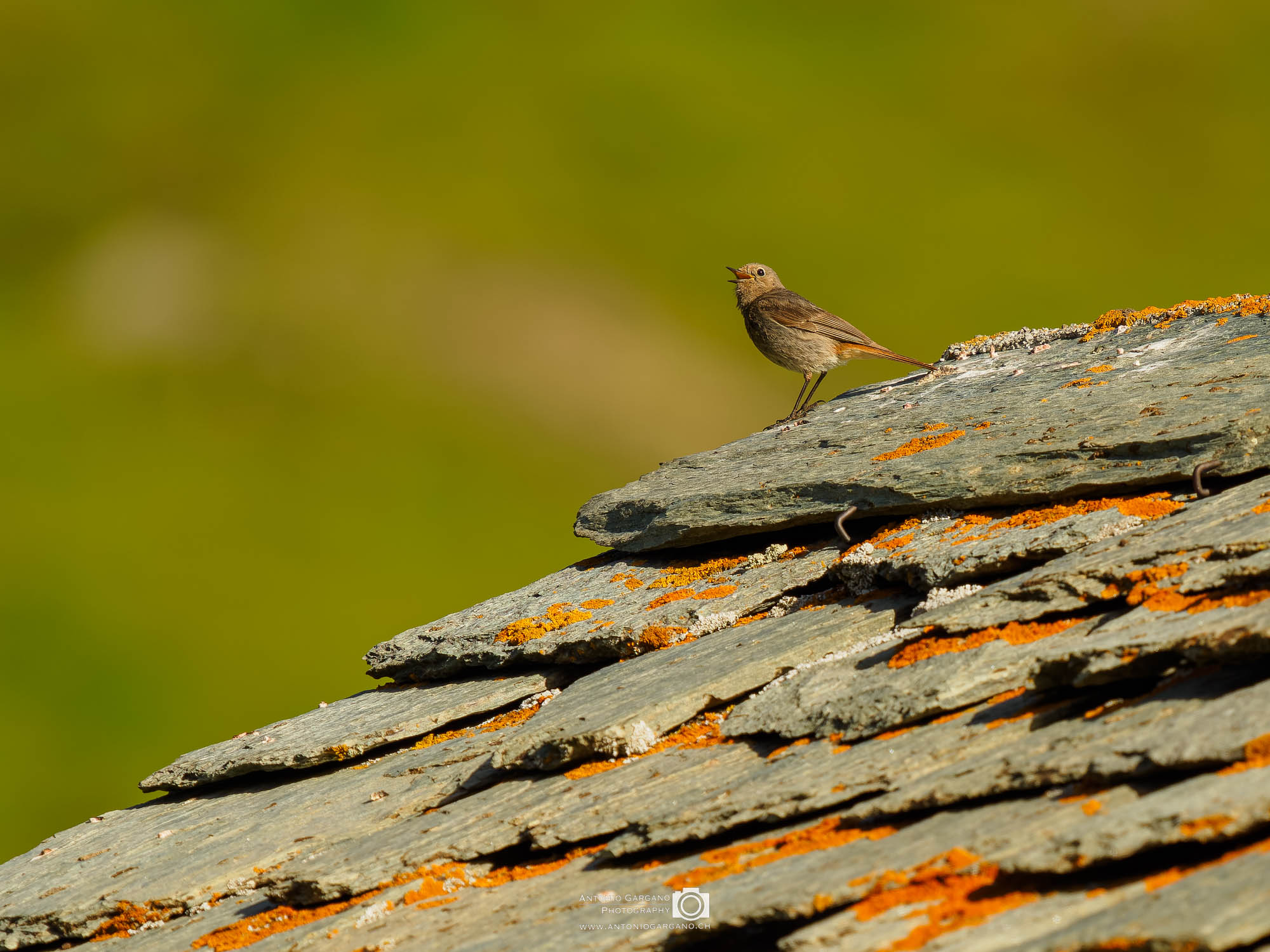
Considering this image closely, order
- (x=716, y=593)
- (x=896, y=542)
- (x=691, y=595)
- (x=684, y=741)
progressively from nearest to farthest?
1. (x=684, y=741)
2. (x=896, y=542)
3. (x=716, y=593)
4. (x=691, y=595)

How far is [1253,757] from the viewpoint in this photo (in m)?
3.86

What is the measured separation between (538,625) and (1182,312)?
6440 millimetres

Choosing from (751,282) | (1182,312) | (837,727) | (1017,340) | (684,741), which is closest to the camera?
(837,727)

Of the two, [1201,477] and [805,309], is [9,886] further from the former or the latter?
[805,309]

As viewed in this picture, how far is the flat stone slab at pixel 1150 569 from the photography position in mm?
5090

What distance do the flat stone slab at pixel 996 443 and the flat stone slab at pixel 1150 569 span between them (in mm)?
753

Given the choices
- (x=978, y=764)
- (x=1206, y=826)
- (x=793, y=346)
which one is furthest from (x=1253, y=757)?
(x=793, y=346)

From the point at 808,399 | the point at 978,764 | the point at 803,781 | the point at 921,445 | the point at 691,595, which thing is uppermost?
the point at 808,399

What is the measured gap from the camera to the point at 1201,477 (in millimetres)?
6758

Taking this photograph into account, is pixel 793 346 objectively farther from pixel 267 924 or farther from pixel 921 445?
pixel 267 924

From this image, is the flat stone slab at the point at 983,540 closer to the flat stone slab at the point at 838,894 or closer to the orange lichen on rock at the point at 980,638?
the orange lichen on rock at the point at 980,638

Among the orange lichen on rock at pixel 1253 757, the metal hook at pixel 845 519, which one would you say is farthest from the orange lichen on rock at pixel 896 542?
the orange lichen on rock at pixel 1253 757

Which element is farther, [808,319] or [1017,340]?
[808,319]

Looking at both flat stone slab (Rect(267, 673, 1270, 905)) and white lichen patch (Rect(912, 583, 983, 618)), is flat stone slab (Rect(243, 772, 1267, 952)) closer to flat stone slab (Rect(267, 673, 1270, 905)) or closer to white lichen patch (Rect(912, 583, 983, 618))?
flat stone slab (Rect(267, 673, 1270, 905))
